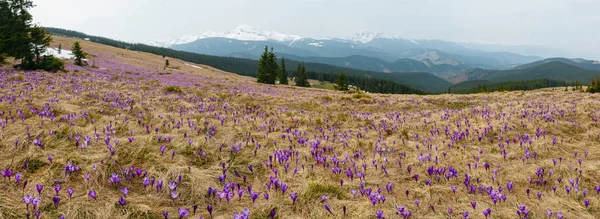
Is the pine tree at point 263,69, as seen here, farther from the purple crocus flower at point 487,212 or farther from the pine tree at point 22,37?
the purple crocus flower at point 487,212

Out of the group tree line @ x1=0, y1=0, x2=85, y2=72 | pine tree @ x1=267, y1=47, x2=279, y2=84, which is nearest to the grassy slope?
tree line @ x1=0, y1=0, x2=85, y2=72

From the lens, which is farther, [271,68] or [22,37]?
[271,68]

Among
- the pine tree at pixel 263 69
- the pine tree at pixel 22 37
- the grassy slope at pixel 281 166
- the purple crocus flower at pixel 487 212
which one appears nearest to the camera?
the purple crocus flower at pixel 487 212

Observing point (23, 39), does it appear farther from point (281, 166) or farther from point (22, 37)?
point (281, 166)

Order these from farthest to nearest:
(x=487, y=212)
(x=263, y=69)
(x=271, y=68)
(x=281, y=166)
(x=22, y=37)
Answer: (x=271, y=68)
(x=263, y=69)
(x=22, y=37)
(x=281, y=166)
(x=487, y=212)

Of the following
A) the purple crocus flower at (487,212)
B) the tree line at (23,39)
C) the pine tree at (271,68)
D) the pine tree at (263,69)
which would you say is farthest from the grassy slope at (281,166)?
the pine tree at (271,68)

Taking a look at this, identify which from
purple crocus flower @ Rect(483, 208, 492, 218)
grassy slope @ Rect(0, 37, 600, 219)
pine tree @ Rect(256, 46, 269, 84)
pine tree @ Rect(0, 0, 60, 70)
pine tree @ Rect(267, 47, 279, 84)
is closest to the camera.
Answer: purple crocus flower @ Rect(483, 208, 492, 218)

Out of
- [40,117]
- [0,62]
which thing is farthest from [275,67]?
[40,117]

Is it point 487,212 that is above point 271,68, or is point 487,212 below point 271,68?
below

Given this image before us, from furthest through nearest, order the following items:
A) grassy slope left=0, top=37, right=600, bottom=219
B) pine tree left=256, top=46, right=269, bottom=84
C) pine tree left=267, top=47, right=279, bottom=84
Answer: pine tree left=267, top=47, right=279, bottom=84, pine tree left=256, top=46, right=269, bottom=84, grassy slope left=0, top=37, right=600, bottom=219

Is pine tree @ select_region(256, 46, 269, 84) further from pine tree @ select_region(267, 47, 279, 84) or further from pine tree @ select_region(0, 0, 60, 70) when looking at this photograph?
pine tree @ select_region(0, 0, 60, 70)

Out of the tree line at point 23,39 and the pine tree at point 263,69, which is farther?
the pine tree at point 263,69

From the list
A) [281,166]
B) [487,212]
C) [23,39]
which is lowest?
[281,166]

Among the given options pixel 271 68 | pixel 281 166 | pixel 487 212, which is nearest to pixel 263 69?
pixel 271 68
